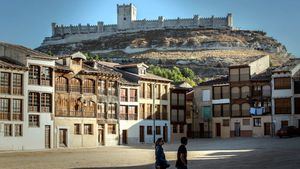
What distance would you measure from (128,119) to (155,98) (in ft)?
23.4

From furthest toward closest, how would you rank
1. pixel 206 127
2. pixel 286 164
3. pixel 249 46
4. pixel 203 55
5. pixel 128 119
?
1. pixel 249 46
2. pixel 203 55
3. pixel 206 127
4. pixel 128 119
5. pixel 286 164

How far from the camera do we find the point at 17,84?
208 ft

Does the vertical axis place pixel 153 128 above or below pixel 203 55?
below

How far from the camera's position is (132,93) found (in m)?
81.0

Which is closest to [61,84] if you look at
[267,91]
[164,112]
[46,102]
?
[46,102]

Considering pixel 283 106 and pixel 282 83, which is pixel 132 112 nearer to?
pixel 283 106

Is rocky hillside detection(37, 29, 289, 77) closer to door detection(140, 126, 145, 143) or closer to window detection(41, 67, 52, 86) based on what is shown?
door detection(140, 126, 145, 143)

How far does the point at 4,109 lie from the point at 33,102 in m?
4.02

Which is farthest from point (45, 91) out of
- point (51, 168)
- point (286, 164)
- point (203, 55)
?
point (203, 55)

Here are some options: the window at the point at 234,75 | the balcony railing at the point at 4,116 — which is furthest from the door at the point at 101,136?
the window at the point at 234,75

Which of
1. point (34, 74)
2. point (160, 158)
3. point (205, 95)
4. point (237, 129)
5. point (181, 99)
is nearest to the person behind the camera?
point (160, 158)

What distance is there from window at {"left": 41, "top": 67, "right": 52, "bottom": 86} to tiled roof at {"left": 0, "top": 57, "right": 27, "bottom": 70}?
2.83 meters

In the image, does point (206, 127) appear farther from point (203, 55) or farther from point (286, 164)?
point (203, 55)

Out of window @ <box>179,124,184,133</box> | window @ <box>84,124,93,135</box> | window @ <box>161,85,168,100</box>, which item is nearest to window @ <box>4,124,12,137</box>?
window @ <box>84,124,93,135</box>
